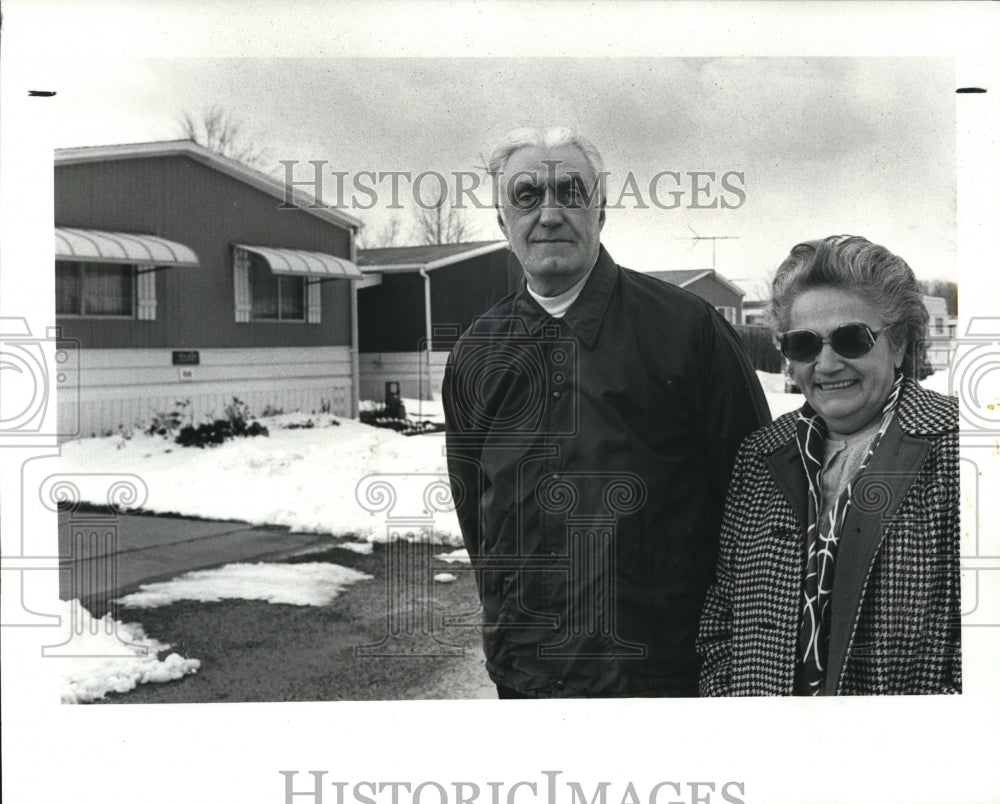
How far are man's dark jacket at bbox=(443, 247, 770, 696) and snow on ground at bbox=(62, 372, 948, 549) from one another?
0.16m

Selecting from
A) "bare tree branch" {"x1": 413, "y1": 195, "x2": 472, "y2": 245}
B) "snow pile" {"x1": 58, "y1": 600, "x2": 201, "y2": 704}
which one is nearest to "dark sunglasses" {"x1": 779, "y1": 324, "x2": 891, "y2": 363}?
"bare tree branch" {"x1": 413, "y1": 195, "x2": 472, "y2": 245}

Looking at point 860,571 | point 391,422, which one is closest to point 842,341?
point 860,571

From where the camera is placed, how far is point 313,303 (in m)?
3.29

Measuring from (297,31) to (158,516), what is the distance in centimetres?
164

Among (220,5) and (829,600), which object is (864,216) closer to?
(829,600)

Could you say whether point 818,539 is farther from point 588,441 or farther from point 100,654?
point 100,654

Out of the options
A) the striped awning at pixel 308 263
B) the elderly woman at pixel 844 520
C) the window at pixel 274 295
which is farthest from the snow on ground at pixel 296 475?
the elderly woman at pixel 844 520

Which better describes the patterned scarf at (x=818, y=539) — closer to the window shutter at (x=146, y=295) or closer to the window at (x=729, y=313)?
the window at (x=729, y=313)

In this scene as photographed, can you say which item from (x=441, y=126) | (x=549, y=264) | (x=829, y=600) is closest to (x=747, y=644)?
(x=829, y=600)

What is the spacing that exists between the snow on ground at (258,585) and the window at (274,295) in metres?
0.83

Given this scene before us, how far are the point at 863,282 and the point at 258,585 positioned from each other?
215 centimetres

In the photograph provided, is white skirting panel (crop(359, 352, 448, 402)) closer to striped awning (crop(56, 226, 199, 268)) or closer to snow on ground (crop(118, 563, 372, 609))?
snow on ground (crop(118, 563, 372, 609))

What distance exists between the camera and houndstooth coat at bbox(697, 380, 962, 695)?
2.79 meters

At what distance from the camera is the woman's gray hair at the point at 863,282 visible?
118 inches
